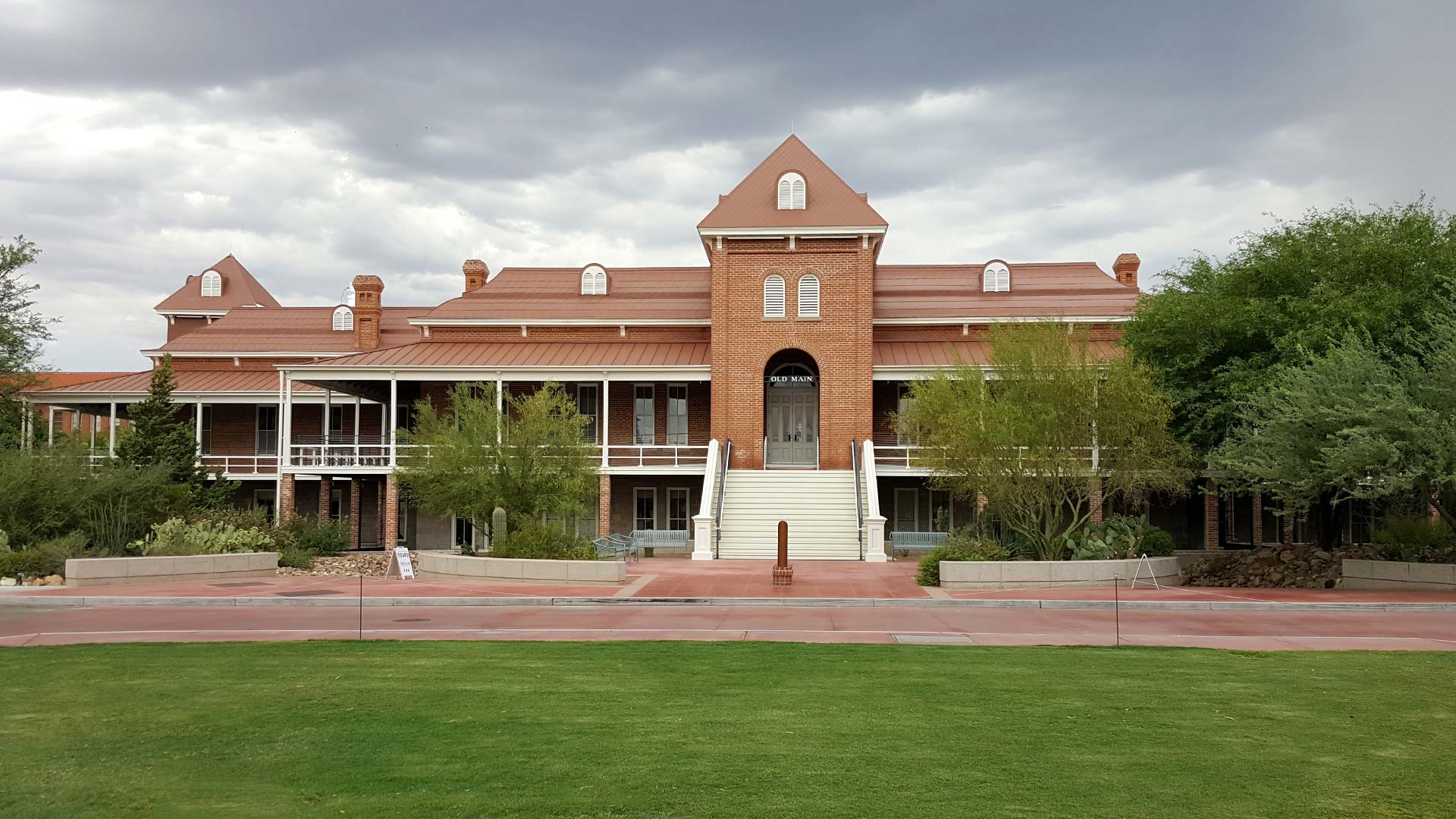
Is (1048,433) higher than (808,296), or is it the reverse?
(808,296)

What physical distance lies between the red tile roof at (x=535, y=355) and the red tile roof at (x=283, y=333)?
16.3 feet

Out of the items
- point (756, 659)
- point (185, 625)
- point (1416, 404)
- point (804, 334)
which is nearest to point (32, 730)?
point (756, 659)

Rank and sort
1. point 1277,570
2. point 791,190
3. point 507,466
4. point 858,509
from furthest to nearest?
1. point 791,190
2. point 858,509
3. point 1277,570
4. point 507,466

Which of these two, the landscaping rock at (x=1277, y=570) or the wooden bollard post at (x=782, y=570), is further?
the landscaping rock at (x=1277, y=570)

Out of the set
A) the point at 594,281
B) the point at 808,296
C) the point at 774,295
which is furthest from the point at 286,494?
the point at 808,296

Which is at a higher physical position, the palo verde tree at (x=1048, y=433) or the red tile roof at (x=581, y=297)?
the red tile roof at (x=581, y=297)

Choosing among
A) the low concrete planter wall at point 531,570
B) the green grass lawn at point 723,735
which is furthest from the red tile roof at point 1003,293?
the green grass lawn at point 723,735

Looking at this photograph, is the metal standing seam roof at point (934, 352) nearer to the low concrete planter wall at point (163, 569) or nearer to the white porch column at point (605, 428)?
the white porch column at point (605, 428)

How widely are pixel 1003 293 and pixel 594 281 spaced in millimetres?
15115

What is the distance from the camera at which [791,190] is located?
36.1 m

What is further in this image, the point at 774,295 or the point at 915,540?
the point at 774,295

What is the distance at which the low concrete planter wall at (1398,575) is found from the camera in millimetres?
21609

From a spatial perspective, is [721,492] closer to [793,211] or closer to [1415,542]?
[793,211]

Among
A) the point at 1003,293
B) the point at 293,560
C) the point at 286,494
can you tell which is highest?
the point at 1003,293
